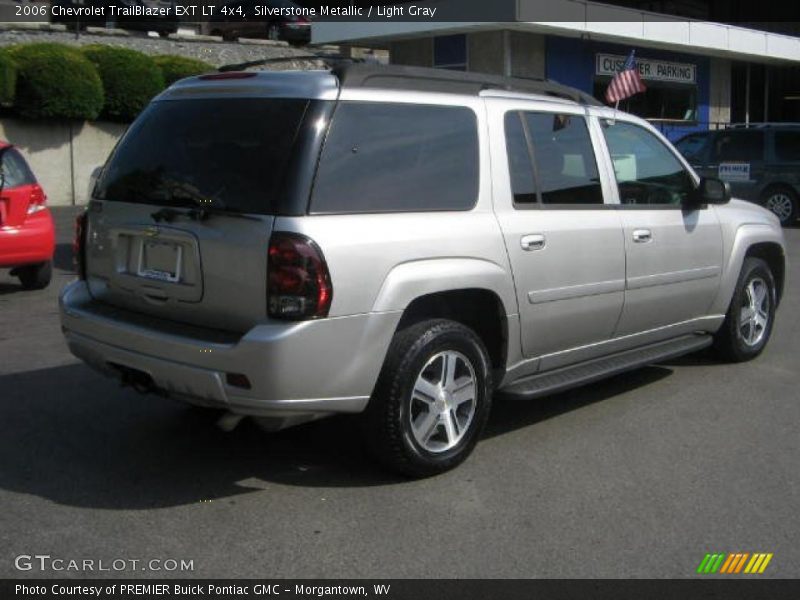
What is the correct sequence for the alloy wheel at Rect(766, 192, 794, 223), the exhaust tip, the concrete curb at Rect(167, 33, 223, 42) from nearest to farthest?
the exhaust tip
the alloy wheel at Rect(766, 192, 794, 223)
the concrete curb at Rect(167, 33, 223, 42)

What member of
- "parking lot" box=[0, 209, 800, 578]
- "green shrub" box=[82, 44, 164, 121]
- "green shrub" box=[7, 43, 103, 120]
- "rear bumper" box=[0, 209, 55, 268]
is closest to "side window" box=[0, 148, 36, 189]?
"rear bumper" box=[0, 209, 55, 268]

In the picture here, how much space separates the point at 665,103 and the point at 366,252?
22.8 m

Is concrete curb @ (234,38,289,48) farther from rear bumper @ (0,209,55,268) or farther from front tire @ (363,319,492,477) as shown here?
front tire @ (363,319,492,477)

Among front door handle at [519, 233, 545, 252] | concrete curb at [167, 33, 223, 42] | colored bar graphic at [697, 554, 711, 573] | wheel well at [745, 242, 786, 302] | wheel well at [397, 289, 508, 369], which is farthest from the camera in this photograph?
concrete curb at [167, 33, 223, 42]

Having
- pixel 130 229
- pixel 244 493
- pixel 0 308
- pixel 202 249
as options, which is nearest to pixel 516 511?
pixel 244 493

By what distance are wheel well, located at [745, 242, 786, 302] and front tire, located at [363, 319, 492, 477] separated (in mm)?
3286

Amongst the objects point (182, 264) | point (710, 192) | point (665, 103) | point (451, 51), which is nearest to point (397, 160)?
point (182, 264)

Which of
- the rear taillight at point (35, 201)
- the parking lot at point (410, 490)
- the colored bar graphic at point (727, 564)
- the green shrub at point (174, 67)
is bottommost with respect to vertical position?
the colored bar graphic at point (727, 564)

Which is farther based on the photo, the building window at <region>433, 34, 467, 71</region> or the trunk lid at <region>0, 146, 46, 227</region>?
the building window at <region>433, 34, 467, 71</region>

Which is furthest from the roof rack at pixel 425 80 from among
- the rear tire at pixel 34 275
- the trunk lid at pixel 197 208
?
the rear tire at pixel 34 275

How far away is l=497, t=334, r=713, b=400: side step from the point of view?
17.1 feet

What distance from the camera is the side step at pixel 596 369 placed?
17.1 ft

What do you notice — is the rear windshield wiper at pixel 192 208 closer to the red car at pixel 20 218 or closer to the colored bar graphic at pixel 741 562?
A: the colored bar graphic at pixel 741 562

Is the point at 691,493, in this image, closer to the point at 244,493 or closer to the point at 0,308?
the point at 244,493
